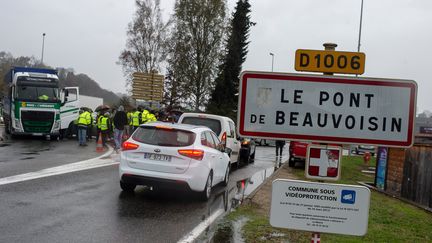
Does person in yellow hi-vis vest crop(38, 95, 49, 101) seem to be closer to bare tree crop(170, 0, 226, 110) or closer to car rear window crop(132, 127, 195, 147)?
car rear window crop(132, 127, 195, 147)

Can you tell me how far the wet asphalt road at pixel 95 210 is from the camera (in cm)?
681

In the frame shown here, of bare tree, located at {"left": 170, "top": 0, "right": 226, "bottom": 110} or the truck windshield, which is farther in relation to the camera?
bare tree, located at {"left": 170, "top": 0, "right": 226, "bottom": 110}

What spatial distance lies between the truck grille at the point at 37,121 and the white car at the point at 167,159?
16.2 m

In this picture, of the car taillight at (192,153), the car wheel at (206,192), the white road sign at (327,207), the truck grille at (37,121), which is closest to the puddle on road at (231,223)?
the car wheel at (206,192)

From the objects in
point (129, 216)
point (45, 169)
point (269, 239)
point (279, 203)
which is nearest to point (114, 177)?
point (45, 169)

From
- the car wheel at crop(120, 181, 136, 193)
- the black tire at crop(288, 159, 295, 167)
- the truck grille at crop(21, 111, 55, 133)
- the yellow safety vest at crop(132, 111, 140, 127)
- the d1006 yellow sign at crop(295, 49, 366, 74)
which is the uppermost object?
the d1006 yellow sign at crop(295, 49, 366, 74)

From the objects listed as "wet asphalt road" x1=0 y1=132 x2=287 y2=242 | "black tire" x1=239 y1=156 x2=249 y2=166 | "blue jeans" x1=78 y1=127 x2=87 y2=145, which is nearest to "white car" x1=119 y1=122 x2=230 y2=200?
"wet asphalt road" x1=0 y1=132 x2=287 y2=242

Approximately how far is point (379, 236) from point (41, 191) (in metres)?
6.45

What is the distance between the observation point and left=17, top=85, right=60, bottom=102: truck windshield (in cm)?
2470

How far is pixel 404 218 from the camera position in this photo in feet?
32.7

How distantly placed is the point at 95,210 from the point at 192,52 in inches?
→ 1719

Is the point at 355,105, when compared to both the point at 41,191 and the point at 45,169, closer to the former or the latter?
the point at 41,191

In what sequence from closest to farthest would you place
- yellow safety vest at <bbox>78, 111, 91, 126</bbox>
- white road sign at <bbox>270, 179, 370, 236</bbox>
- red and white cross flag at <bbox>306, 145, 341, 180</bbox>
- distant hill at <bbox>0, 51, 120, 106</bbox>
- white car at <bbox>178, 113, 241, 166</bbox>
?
white road sign at <bbox>270, 179, 370, 236</bbox> → red and white cross flag at <bbox>306, 145, 341, 180</bbox> → white car at <bbox>178, 113, 241, 166</bbox> → yellow safety vest at <bbox>78, 111, 91, 126</bbox> → distant hill at <bbox>0, 51, 120, 106</bbox>

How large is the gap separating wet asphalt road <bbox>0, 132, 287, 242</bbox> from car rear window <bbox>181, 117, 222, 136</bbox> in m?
3.28
